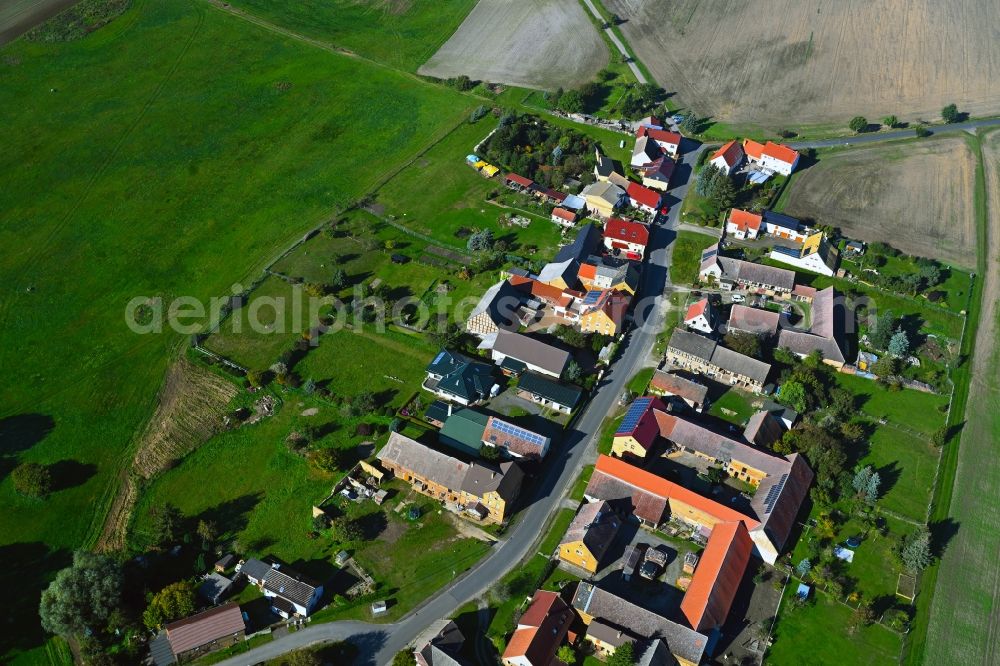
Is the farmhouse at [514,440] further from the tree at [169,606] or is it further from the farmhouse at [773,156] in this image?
the farmhouse at [773,156]

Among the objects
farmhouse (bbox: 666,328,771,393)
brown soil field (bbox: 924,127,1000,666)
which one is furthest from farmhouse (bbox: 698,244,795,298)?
brown soil field (bbox: 924,127,1000,666)

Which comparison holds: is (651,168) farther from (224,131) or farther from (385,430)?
(224,131)

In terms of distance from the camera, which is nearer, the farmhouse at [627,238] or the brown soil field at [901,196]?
the farmhouse at [627,238]

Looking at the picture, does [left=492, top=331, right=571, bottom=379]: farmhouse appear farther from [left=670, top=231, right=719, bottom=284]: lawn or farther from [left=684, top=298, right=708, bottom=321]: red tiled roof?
[left=670, top=231, right=719, bottom=284]: lawn

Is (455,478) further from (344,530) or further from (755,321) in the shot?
(755,321)

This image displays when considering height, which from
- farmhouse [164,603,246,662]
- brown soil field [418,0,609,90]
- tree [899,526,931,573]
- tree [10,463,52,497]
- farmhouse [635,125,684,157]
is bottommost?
tree [899,526,931,573]

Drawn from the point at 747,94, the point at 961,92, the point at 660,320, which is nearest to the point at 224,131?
the point at 660,320

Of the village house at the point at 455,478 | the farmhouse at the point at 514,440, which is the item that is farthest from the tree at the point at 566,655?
the farmhouse at the point at 514,440
